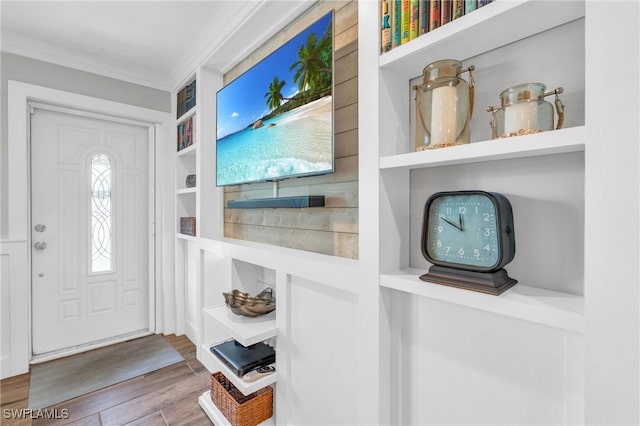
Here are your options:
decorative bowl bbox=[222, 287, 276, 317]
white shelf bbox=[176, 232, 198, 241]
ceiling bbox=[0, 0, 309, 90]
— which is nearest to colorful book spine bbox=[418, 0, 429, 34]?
ceiling bbox=[0, 0, 309, 90]

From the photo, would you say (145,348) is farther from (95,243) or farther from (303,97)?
(303,97)

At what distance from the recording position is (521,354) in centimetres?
88

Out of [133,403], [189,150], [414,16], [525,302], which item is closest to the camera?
[525,302]

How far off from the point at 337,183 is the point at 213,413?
1.49 metres

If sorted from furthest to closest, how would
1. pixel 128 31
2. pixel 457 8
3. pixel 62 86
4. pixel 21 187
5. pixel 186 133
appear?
pixel 186 133, pixel 62 86, pixel 21 187, pixel 128 31, pixel 457 8

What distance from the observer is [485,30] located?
34.0 inches

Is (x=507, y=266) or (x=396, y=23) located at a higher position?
(x=396, y=23)

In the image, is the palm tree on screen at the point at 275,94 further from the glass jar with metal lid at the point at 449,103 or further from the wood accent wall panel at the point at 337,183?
the glass jar with metal lid at the point at 449,103

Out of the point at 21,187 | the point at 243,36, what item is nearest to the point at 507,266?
the point at 243,36

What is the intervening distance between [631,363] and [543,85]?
2.10 ft

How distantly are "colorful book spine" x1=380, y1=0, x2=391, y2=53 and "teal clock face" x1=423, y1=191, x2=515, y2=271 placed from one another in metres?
0.55

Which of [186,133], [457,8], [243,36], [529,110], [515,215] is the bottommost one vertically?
[515,215]

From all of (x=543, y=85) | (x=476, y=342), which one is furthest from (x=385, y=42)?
(x=476, y=342)

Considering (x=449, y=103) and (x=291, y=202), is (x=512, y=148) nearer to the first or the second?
(x=449, y=103)
